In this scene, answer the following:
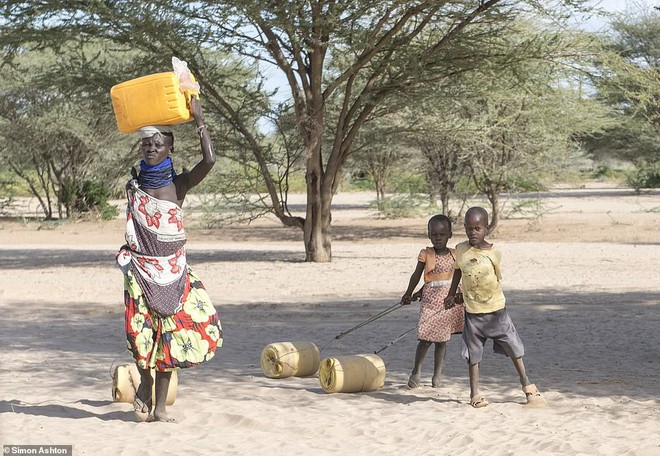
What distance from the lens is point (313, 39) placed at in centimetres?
1574

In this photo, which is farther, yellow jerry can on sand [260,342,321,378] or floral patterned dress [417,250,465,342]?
yellow jerry can on sand [260,342,321,378]

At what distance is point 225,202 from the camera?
19.2 m

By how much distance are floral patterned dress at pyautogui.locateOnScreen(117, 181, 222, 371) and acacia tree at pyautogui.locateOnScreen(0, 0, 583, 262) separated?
987cm

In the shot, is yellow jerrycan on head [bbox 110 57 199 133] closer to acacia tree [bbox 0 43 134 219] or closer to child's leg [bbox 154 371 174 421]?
child's leg [bbox 154 371 174 421]

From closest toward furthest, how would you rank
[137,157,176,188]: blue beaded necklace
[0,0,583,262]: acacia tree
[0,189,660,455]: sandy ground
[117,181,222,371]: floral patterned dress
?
[0,189,660,455]: sandy ground
[117,181,222,371]: floral patterned dress
[137,157,176,188]: blue beaded necklace
[0,0,583,262]: acacia tree

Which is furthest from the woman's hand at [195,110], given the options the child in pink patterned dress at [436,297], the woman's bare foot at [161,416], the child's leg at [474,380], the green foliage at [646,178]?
the green foliage at [646,178]

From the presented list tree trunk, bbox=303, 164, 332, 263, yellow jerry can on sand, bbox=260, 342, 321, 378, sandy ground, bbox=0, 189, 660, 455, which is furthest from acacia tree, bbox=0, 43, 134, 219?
yellow jerry can on sand, bbox=260, 342, 321, 378

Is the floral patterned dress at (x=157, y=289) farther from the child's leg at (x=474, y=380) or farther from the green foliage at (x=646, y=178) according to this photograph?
the green foliage at (x=646, y=178)

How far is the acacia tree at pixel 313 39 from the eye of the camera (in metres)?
16.0

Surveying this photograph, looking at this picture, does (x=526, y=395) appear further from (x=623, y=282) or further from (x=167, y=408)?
(x=623, y=282)

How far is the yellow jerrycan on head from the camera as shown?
561 cm

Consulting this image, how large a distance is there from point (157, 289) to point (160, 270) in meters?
0.11

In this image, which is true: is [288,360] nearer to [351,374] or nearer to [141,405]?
[351,374]

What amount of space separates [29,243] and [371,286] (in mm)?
14041
